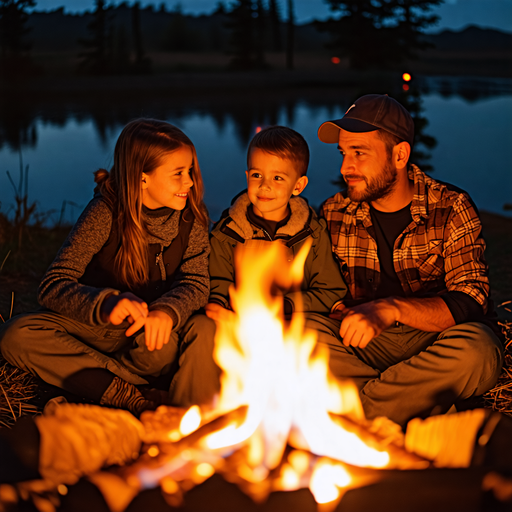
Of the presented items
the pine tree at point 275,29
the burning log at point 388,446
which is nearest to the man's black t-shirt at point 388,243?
the burning log at point 388,446

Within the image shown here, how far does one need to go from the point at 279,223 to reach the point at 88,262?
0.96 metres

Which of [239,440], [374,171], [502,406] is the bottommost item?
[502,406]

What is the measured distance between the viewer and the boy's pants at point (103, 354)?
256 centimetres

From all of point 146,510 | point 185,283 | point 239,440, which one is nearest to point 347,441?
point 239,440

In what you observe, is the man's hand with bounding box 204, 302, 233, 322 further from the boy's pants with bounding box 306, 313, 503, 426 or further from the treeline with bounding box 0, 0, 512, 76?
the treeline with bounding box 0, 0, 512, 76

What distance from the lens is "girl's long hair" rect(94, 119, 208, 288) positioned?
9.29 feet

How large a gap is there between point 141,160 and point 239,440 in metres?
1.43

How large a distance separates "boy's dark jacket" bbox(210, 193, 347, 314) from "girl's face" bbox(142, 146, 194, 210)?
0.84 ft

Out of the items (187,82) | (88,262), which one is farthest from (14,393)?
(187,82)

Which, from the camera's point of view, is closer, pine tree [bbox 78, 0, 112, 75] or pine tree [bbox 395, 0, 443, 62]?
pine tree [bbox 395, 0, 443, 62]

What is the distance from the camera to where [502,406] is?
278 cm

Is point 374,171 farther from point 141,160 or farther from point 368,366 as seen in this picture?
point 141,160

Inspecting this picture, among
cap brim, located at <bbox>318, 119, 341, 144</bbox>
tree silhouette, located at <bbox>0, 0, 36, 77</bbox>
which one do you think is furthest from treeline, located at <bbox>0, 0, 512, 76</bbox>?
cap brim, located at <bbox>318, 119, 341, 144</bbox>

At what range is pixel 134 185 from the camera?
2.86 meters
